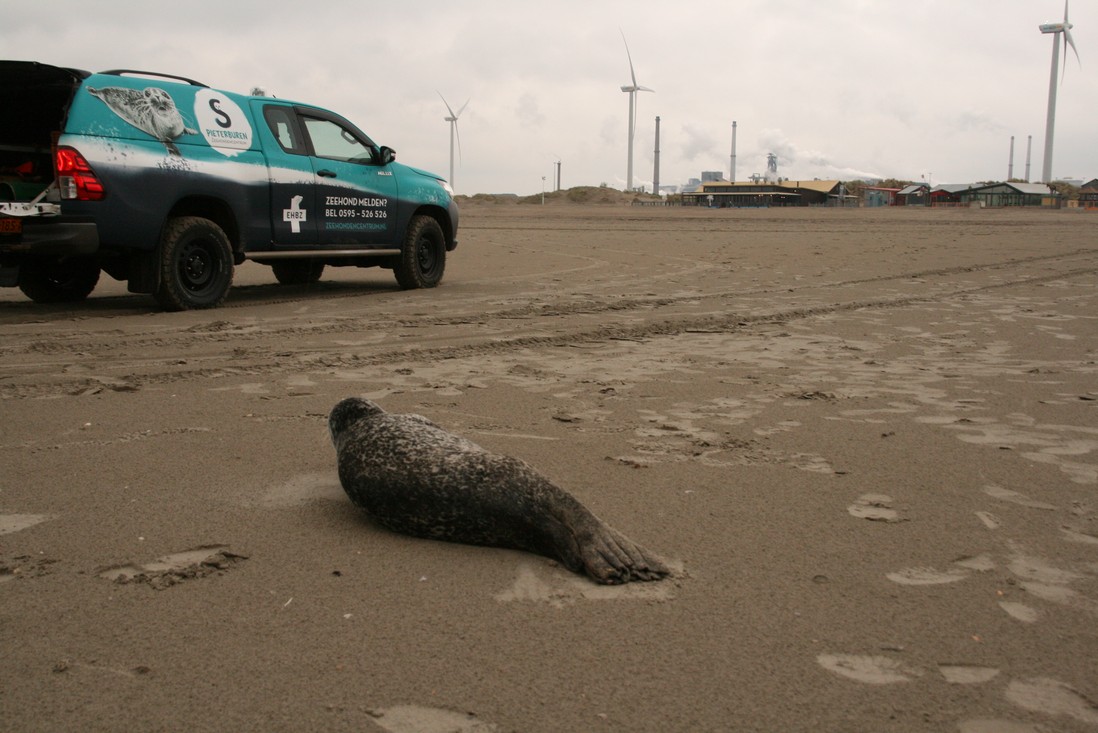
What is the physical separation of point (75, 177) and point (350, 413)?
17.6 ft

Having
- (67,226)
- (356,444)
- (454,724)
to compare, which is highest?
(67,226)

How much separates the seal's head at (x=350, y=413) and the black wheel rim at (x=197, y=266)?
5704 mm

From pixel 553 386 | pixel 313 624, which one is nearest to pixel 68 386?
pixel 553 386

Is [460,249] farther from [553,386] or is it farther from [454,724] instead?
[454,724]

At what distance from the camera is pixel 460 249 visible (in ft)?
63.8

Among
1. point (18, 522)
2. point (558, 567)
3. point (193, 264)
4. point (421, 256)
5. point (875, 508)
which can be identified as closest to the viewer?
point (558, 567)

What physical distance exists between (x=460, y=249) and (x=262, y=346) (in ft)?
39.8

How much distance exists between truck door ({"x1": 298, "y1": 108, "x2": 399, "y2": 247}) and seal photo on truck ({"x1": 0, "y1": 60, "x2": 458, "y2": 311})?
0.6 inches

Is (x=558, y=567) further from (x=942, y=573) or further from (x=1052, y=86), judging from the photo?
(x=1052, y=86)

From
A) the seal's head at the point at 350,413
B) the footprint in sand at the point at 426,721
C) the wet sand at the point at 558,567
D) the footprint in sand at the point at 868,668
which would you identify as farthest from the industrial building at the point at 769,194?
the footprint in sand at the point at 426,721

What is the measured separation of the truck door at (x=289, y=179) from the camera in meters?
9.96

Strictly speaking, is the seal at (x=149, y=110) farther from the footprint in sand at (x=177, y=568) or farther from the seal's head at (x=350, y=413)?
the footprint in sand at (x=177, y=568)

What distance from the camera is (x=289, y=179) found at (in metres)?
10.1

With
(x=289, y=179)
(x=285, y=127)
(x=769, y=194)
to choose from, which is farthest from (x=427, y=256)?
(x=769, y=194)
